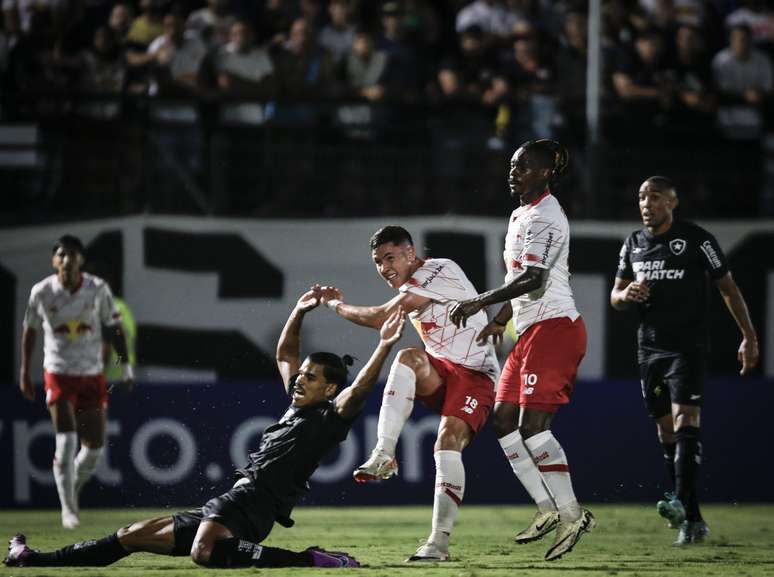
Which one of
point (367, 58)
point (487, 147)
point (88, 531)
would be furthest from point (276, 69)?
point (88, 531)

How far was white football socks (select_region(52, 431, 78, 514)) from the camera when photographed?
1148 centimetres

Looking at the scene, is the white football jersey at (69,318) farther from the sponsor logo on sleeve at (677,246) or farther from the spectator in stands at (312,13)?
→ the sponsor logo on sleeve at (677,246)

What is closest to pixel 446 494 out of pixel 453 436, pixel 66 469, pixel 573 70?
pixel 453 436

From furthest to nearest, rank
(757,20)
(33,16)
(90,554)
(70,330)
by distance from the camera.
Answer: (757,20), (33,16), (70,330), (90,554)

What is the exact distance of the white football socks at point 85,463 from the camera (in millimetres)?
11836

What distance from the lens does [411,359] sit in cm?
826

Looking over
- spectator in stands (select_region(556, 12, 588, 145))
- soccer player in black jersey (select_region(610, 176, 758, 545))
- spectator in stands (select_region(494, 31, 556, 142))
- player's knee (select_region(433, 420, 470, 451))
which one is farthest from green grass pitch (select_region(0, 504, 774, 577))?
spectator in stands (select_region(556, 12, 588, 145))

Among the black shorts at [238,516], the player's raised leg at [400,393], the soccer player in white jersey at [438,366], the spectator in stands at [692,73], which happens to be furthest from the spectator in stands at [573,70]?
the black shorts at [238,516]

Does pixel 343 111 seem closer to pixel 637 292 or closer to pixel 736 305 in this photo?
pixel 637 292

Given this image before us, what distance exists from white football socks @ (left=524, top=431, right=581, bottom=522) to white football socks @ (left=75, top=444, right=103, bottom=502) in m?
4.73

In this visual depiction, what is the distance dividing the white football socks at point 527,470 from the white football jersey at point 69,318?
4.34m

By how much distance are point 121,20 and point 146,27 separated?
27 centimetres

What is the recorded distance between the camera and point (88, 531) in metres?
10.9

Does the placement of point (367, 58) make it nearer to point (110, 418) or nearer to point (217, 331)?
point (217, 331)
